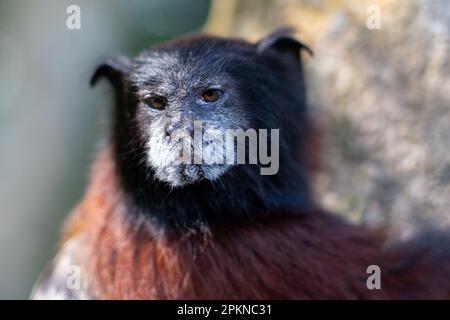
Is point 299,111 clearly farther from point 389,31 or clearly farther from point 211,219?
point 389,31

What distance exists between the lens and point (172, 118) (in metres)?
3.68

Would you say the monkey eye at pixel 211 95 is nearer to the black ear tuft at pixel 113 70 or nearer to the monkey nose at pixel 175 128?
the monkey nose at pixel 175 128

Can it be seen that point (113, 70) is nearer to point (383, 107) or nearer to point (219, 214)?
point (219, 214)

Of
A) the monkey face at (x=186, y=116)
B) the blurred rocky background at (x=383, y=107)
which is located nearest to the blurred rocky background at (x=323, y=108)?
the blurred rocky background at (x=383, y=107)

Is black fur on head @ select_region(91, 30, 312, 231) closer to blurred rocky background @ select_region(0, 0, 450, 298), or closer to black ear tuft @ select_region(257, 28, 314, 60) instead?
black ear tuft @ select_region(257, 28, 314, 60)

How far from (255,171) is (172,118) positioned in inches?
23.0

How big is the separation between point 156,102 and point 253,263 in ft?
3.48

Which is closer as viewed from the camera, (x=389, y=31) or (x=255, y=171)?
(x=255, y=171)

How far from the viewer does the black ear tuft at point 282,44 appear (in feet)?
14.1

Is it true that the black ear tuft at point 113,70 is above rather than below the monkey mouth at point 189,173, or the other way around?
above

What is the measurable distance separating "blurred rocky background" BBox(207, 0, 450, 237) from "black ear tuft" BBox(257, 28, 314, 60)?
21.6 inches

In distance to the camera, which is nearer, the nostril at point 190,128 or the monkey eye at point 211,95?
the nostril at point 190,128

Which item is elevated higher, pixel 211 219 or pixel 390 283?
pixel 211 219

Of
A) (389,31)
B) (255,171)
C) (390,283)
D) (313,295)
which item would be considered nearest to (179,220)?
(255,171)
